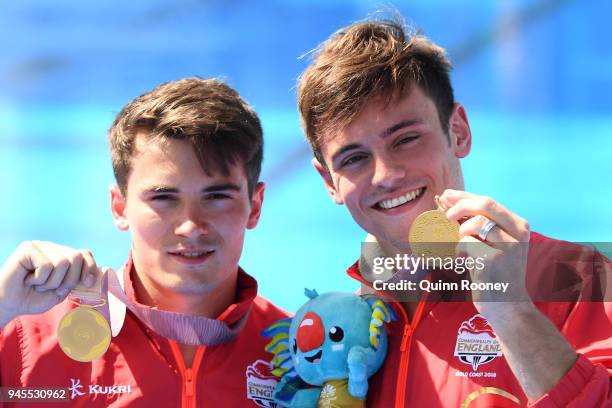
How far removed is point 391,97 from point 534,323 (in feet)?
3.40

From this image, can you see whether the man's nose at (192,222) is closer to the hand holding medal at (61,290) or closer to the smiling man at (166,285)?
the smiling man at (166,285)

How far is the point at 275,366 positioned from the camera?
9.17 feet

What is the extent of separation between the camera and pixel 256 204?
3129 millimetres

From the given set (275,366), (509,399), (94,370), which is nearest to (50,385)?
(94,370)

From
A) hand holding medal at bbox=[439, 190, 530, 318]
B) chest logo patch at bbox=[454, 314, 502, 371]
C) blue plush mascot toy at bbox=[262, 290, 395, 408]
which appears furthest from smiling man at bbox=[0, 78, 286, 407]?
hand holding medal at bbox=[439, 190, 530, 318]

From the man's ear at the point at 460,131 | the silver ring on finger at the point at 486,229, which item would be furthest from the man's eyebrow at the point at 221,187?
the silver ring on finger at the point at 486,229

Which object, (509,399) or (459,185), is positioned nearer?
(509,399)

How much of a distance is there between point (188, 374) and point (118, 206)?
0.79 metres

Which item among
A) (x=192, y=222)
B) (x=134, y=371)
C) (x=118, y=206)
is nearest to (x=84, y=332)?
(x=134, y=371)

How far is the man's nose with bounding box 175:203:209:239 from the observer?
2.71 meters

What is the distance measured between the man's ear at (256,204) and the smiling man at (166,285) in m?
0.06

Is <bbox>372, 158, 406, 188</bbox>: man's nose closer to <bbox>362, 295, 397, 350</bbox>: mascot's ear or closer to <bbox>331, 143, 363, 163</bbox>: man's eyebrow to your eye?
<bbox>331, 143, 363, 163</bbox>: man's eyebrow

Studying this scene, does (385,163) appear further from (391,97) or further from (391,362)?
(391,362)

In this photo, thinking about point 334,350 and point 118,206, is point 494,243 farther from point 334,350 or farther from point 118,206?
point 118,206
